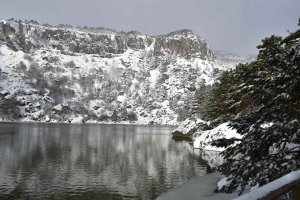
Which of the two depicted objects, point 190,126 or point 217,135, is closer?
point 217,135

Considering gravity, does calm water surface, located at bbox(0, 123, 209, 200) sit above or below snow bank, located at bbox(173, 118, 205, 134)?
below

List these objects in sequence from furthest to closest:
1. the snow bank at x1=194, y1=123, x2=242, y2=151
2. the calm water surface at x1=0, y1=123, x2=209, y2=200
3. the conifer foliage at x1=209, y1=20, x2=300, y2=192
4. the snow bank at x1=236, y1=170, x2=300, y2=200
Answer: the snow bank at x1=194, y1=123, x2=242, y2=151
the calm water surface at x1=0, y1=123, x2=209, y2=200
the conifer foliage at x1=209, y1=20, x2=300, y2=192
the snow bank at x1=236, y1=170, x2=300, y2=200

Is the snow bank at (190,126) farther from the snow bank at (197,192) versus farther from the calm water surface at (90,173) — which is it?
the snow bank at (197,192)

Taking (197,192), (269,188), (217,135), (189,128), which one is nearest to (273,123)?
(269,188)

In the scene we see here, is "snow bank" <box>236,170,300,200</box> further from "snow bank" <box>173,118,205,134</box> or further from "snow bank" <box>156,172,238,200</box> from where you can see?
"snow bank" <box>173,118,205,134</box>

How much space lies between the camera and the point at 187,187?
108 feet

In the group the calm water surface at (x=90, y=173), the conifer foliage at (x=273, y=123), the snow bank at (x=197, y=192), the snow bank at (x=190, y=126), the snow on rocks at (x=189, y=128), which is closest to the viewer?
the conifer foliage at (x=273, y=123)

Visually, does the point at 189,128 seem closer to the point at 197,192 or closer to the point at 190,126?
the point at 190,126

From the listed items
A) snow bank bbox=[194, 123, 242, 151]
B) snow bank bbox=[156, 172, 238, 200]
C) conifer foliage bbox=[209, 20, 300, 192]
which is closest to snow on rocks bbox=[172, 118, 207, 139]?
snow bank bbox=[194, 123, 242, 151]

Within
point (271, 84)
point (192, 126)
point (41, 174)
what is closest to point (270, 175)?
point (271, 84)

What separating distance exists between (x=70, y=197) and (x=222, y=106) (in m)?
50.9

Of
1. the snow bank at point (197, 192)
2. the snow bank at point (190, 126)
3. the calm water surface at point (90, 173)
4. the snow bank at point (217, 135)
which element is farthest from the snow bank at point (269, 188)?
the snow bank at point (190, 126)

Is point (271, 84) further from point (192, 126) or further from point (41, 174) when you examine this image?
point (192, 126)

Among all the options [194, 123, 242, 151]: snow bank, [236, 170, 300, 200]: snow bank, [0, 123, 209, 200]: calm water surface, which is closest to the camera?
[236, 170, 300, 200]: snow bank
